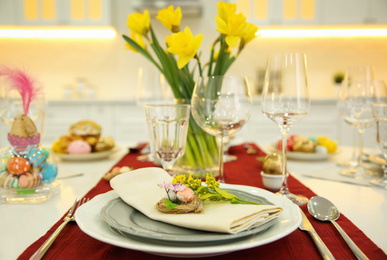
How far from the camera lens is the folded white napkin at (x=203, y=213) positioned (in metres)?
0.40

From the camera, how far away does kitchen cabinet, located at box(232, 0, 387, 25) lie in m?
3.04

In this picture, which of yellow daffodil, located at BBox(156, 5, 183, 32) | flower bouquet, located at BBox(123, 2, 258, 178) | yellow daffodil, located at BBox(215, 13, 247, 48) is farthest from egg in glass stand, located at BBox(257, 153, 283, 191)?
yellow daffodil, located at BBox(156, 5, 183, 32)

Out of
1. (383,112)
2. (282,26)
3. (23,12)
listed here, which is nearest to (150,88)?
(383,112)

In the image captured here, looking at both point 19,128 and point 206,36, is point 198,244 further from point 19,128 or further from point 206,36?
point 206,36

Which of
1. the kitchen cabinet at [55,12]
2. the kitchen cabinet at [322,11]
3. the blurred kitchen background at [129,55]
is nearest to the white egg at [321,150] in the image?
the kitchen cabinet at [322,11]

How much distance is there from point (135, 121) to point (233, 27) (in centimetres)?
231

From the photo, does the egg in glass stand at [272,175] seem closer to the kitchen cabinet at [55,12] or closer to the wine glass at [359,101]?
the wine glass at [359,101]

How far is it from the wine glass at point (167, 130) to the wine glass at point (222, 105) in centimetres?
4

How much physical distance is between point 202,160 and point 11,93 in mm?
465

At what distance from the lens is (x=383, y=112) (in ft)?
2.64

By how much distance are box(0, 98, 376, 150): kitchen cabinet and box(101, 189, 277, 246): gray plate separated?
2489 mm

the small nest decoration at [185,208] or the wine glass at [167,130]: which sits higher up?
the wine glass at [167,130]

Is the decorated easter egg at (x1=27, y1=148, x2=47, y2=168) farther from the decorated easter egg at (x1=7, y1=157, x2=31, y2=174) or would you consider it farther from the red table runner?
the red table runner

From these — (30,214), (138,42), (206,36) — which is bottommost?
(30,214)
